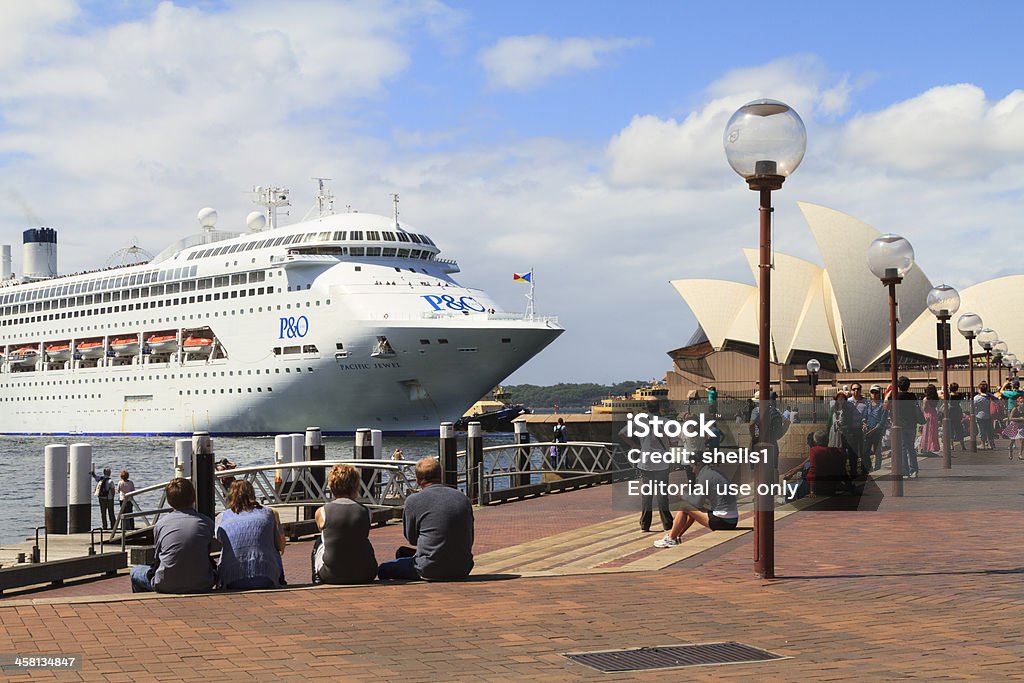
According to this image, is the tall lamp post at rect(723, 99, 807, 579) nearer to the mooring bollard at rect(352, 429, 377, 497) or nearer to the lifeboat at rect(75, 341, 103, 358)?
the mooring bollard at rect(352, 429, 377, 497)

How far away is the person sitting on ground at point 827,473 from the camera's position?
14141mm

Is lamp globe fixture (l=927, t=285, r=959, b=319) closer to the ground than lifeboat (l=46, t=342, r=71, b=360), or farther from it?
closer to the ground

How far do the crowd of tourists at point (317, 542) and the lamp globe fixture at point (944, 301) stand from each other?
14990mm

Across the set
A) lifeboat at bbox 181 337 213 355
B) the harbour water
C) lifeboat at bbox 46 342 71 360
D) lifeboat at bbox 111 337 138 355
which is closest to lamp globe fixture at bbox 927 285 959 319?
the harbour water

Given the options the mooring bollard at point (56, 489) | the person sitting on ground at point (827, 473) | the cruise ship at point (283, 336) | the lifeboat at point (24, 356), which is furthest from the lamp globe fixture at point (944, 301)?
the lifeboat at point (24, 356)

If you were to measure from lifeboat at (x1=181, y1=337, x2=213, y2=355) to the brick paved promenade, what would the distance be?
48857 mm

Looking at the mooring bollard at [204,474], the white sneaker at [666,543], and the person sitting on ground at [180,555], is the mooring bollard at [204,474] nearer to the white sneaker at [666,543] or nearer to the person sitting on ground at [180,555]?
the person sitting on ground at [180,555]

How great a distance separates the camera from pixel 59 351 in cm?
6894

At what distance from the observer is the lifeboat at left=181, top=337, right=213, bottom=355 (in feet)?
192

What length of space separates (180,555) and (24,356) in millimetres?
69595

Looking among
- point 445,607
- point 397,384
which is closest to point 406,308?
point 397,384

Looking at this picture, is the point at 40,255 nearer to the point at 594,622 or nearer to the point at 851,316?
the point at 851,316

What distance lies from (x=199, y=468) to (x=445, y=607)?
8.23m

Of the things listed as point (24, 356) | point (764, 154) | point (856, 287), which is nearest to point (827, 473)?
point (764, 154)
